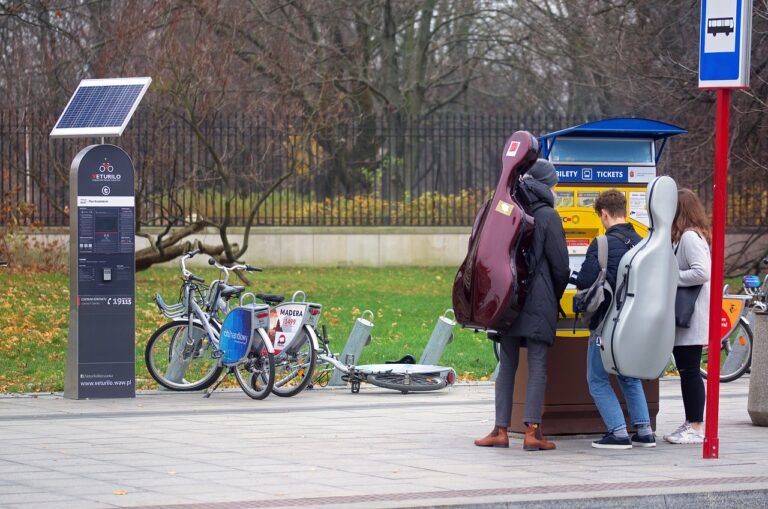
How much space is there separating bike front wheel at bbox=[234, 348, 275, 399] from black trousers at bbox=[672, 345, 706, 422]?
350 centimetres

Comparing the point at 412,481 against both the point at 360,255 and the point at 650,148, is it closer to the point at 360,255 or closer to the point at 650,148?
the point at 650,148

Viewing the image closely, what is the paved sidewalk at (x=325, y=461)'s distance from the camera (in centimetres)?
671

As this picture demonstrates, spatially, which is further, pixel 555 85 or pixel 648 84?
pixel 555 85

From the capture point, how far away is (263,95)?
2612cm

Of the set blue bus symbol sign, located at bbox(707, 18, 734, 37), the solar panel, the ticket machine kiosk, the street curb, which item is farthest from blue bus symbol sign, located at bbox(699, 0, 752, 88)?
the solar panel

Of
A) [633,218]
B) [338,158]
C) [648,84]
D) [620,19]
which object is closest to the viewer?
[633,218]

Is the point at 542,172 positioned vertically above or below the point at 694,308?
above

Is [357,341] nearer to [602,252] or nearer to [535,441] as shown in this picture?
[535,441]

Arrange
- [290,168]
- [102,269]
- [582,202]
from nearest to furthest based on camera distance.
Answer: [582,202]
[102,269]
[290,168]

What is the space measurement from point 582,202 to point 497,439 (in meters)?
1.76

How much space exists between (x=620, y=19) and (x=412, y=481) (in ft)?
57.9

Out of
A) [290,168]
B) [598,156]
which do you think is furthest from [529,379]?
[290,168]

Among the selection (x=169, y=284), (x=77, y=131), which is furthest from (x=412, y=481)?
(x=169, y=284)

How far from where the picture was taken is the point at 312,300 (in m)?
19.9
